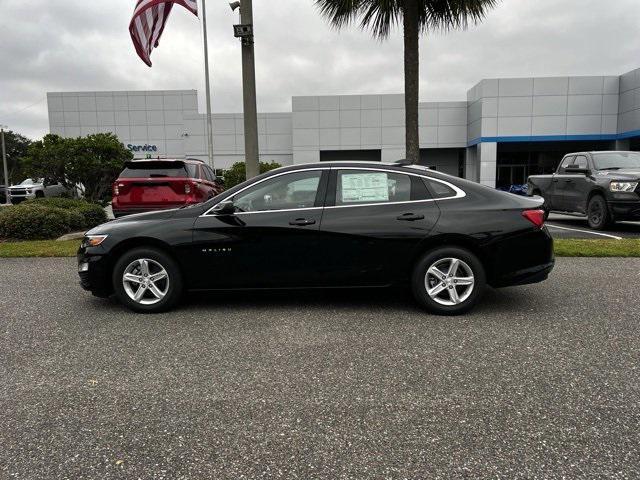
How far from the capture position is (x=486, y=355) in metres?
3.72

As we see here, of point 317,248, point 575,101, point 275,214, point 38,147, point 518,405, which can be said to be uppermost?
point 575,101

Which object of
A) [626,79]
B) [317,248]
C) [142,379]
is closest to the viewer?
[142,379]

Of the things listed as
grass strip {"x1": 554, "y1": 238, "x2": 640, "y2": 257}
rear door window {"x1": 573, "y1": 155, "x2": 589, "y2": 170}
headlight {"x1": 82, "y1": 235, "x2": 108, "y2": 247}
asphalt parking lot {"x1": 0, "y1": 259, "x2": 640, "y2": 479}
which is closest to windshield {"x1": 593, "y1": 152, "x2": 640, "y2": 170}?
rear door window {"x1": 573, "y1": 155, "x2": 589, "y2": 170}

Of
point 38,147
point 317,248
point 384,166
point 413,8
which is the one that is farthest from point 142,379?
point 38,147

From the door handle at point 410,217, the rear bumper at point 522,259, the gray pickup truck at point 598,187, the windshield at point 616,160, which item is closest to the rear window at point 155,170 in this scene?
the door handle at point 410,217

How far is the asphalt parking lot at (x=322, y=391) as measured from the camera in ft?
7.87

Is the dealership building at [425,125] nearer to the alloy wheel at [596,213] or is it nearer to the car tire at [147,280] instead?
the alloy wheel at [596,213]

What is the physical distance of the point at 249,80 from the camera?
28.1 feet

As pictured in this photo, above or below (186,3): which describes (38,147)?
below

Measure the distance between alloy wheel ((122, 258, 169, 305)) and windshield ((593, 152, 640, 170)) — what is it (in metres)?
9.99

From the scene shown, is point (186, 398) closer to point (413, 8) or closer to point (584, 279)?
point (584, 279)

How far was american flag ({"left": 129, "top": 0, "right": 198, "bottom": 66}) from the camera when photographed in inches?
350

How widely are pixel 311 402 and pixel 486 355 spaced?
4.84ft

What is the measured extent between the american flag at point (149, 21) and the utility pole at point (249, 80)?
1.29 metres
